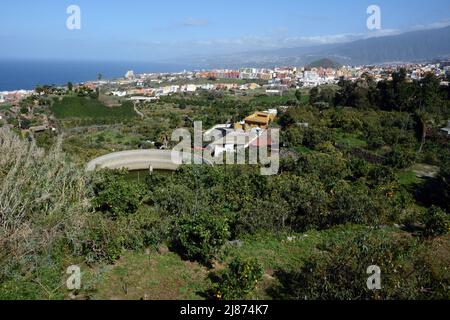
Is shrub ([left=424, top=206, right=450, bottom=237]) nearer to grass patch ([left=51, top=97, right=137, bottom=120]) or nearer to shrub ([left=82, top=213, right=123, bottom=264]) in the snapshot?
shrub ([left=82, top=213, right=123, bottom=264])

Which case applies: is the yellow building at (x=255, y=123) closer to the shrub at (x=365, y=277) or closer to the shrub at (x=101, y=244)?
the shrub at (x=101, y=244)

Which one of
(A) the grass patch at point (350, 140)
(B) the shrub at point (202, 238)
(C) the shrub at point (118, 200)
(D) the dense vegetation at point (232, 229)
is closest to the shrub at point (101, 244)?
(D) the dense vegetation at point (232, 229)

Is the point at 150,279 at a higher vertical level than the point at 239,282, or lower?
lower

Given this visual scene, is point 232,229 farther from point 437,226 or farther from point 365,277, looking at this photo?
point 437,226

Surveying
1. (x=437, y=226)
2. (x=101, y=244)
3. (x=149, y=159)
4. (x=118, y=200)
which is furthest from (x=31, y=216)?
(x=149, y=159)
